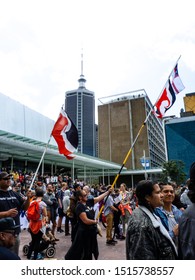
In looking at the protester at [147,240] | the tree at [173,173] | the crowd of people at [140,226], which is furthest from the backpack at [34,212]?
the tree at [173,173]

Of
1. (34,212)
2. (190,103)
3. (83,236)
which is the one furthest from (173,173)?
(83,236)

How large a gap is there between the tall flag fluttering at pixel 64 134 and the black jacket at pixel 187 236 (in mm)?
5938

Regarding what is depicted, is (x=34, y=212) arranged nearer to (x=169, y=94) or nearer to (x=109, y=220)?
(x=109, y=220)

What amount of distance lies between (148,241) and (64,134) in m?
5.81

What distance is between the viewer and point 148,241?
6.46 ft

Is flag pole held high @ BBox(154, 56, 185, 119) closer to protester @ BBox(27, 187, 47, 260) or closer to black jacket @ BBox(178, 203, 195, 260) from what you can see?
protester @ BBox(27, 187, 47, 260)

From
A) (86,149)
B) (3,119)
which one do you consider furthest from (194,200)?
(86,149)

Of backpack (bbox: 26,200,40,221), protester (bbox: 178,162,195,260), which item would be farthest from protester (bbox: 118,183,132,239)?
protester (bbox: 178,162,195,260)

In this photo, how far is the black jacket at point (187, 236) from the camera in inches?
64.1

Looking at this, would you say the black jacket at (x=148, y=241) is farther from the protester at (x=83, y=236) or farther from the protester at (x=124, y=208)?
the protester at (x=124, y=208)

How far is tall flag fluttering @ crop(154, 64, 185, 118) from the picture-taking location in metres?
7.53

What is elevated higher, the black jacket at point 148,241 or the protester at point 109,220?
the black jacket at point 148,241

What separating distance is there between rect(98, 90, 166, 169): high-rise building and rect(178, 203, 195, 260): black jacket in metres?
53.8
